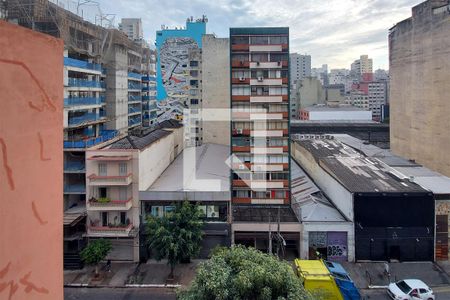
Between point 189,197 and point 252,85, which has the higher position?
point 252,85

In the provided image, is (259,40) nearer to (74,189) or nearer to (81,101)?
(81,101)

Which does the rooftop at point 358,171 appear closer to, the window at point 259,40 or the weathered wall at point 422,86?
the weathered wall at point 422,86

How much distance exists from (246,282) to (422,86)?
30911 mm

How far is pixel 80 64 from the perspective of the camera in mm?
31000

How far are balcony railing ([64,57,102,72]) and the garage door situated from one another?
13225mm

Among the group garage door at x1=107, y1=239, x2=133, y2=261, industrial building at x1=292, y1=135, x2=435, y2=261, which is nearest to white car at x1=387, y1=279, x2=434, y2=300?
industrial building at x1=292, y1=135, x2=435, y2=261

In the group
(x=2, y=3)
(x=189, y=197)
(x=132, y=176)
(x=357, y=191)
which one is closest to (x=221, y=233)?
(x=189, y=197)

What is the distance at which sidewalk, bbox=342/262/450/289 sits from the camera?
22.8 metres

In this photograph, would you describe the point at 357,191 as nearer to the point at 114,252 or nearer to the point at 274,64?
the point at 274,64

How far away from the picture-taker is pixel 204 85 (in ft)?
152

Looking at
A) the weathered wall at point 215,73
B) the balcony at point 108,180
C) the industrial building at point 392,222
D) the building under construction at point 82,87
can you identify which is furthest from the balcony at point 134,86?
the industrial building at point 392,222

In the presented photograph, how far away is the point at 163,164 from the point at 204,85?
1540 cm

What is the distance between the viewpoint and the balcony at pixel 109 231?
83.1ft

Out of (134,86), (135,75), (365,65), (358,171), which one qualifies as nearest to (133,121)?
(134,86)
